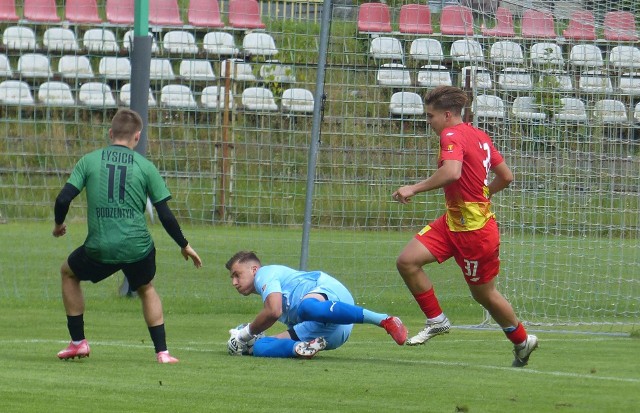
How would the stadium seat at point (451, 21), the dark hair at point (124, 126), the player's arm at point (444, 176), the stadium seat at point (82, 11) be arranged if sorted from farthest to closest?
1. the stadium seat at point (82, 11)
2. the stadium seat at point (451, 21)
3. the dark hair at point (124, 126)
4. the player's arm at point (444, 176)

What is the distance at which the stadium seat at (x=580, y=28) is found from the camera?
1238 cm

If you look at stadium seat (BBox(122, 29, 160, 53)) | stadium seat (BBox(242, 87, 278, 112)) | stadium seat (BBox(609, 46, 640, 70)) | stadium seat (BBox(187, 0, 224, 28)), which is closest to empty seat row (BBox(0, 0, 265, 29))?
stadium seat (BBox(187, 0, 224, 28))

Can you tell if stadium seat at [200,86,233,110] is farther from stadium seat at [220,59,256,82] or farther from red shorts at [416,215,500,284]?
red shorts at [416,215,500,284]

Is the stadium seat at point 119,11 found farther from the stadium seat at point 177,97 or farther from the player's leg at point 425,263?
the player's leg at point 425,263

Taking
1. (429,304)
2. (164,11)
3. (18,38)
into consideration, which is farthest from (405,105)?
(164,11)

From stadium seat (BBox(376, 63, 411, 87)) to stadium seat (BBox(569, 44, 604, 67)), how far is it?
213 centimetres

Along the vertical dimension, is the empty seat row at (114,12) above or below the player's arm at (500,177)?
above

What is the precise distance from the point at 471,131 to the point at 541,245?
184 inches

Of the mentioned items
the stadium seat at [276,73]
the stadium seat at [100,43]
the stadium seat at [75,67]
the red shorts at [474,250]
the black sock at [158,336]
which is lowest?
the black sock at [158,336]

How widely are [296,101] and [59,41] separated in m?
6.23

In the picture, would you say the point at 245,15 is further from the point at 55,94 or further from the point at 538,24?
the point at 538,24

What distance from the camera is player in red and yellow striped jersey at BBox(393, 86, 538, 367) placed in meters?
8.34

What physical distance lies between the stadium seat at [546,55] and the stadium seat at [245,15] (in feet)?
21.1

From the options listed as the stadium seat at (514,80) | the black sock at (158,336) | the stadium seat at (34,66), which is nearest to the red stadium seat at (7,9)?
the stadium seat at (34,66)
